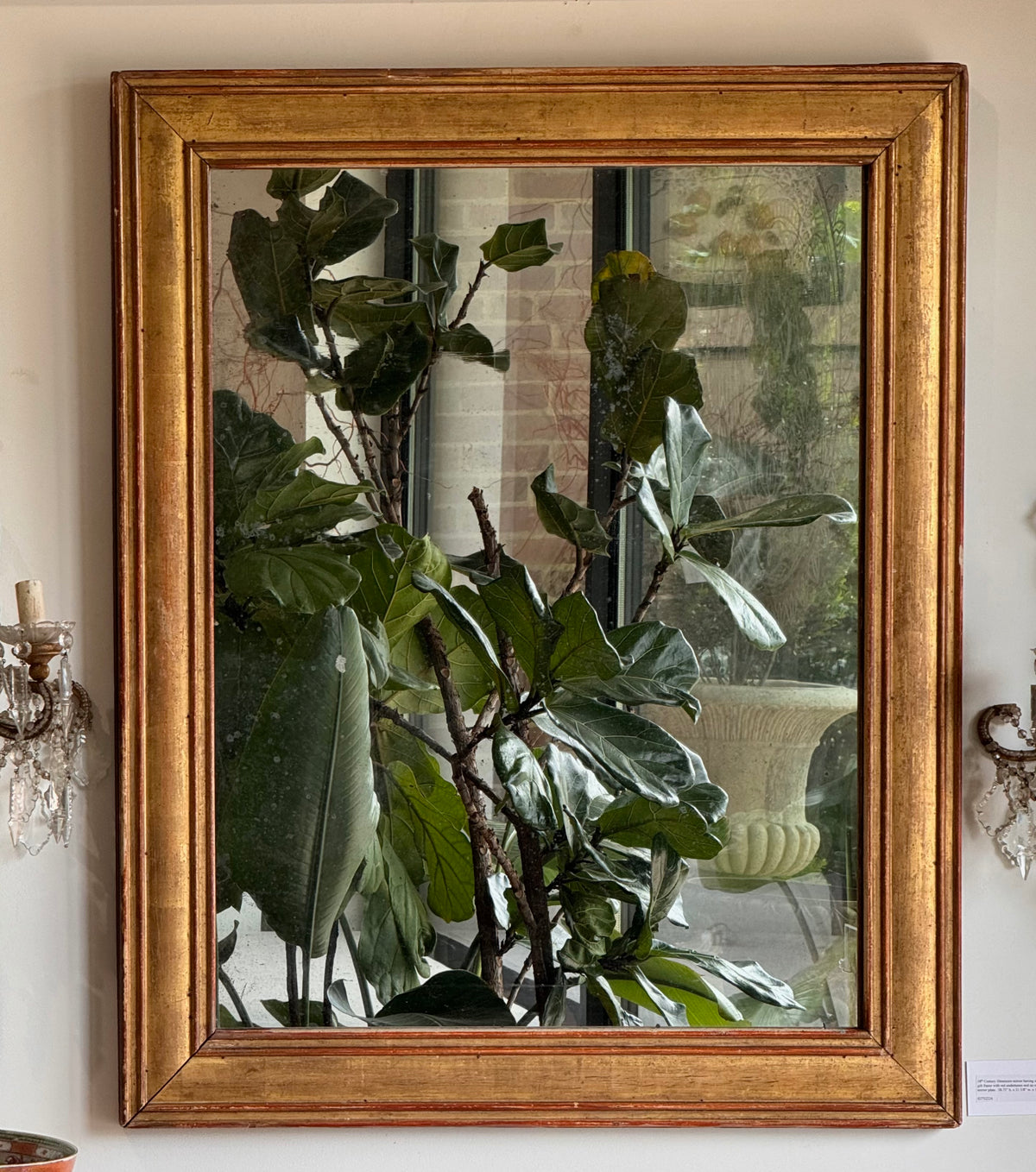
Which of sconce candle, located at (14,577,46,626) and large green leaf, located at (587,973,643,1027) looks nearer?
sconce candle, located at (14,577,46,626)

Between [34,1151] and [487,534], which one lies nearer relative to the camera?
[34,1151]

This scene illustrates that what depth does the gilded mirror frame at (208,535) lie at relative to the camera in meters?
1.09

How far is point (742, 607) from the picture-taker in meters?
1.10

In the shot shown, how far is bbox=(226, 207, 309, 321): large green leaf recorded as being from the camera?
110cm

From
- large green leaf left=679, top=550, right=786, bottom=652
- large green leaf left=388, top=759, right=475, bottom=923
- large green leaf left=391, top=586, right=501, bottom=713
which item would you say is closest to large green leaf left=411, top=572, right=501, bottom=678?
large green leaf left=391, top=586, right=501, bottom=713

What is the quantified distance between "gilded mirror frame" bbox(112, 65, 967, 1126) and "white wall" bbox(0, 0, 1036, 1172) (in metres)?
0.04

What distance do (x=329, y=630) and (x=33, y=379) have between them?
0.41m

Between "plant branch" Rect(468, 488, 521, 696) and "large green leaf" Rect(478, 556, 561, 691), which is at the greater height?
"plant branch" Rect(468, 488, 521, 696)

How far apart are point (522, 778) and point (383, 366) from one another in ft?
1.43

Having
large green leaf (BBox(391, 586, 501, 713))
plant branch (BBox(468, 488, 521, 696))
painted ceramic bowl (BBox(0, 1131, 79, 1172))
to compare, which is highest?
plant branch (BBox(468, 488, 521, 696))

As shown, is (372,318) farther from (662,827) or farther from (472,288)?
(662,827)

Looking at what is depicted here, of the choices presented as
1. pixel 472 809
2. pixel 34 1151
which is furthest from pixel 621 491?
pixel 34 1151

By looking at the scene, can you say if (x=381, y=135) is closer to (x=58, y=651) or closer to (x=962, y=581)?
(x=58, y=651)

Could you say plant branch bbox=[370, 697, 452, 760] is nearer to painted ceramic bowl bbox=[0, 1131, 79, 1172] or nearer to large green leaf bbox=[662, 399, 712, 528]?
large green leaf bbox=[662, 399, 712, 528]
